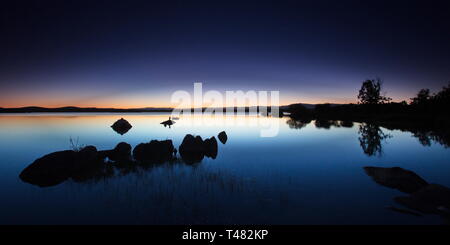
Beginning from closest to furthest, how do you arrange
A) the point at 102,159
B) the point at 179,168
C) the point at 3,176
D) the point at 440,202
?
the point at 440,202 → the point at 3,176 → the point at 179,168 → the point at 102,159

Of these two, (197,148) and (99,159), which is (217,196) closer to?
(99,159)

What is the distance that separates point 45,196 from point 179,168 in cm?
861

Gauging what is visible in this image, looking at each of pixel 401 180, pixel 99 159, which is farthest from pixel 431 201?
pixel 99 159

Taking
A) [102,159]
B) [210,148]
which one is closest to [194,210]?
[102,159]

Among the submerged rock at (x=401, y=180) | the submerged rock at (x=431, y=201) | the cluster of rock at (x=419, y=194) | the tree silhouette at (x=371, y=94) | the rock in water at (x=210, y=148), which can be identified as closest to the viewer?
the submerged rock at (x=431, y=201)

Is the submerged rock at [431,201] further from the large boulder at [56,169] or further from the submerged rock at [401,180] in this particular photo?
the large boulder at [56,169]

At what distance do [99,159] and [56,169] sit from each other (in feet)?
13.4

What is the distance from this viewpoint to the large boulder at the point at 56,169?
1427 cm

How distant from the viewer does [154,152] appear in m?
22.1

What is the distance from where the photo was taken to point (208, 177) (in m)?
15.4

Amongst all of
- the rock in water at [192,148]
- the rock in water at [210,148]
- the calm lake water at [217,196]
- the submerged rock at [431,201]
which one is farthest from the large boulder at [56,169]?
the submerged rock at [431,201]

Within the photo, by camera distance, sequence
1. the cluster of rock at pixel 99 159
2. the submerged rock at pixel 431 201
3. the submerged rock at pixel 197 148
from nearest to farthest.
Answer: the submerged rock at pixel 431 201 < the cluster of rock at pixel 99 159 < the submerged rock at pixel 197 148

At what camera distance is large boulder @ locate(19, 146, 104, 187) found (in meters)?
14.3
